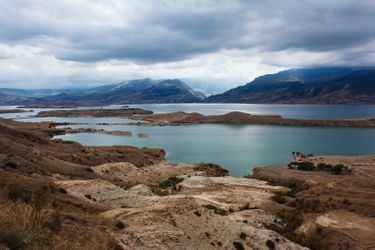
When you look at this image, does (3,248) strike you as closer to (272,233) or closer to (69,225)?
(69,225)

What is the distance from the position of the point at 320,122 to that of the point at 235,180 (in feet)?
409

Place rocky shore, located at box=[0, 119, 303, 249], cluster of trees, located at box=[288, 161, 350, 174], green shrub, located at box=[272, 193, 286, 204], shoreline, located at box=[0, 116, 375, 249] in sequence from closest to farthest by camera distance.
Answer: rocky shore, located at box=[0, 119, 303, 249] < shoreline, located at box=[0, 116, 375, 249] < green shrub, located at box=[272, 193, 286, 204] < cluster of trees, located at box=[288, 161, 350, 174]

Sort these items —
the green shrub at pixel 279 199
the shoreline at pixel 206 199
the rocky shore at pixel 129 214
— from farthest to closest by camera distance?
1. the green shrub at pixel 279 199
2. the shoreline at pixel 206 199
3. the rocky shore at pixel 129 214

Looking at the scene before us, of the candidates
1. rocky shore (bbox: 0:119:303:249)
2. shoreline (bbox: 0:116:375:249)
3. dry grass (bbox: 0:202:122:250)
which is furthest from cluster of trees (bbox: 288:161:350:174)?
dry grass (bbox: 0:202:122:250)

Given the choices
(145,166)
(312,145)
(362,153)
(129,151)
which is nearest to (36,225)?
(145,166)

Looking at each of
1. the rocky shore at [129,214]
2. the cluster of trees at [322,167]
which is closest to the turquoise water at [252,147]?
the cluster of trees at [322,167]

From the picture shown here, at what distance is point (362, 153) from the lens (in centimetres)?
8788

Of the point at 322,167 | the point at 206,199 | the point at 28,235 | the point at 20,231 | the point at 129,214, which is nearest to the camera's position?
the point at 20,231

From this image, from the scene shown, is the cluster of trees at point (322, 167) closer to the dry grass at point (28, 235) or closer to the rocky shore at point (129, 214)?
the rocky shore at point (129, 214)

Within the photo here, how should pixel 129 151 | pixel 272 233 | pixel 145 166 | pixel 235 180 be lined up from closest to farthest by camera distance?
pixel 272 233 < pixel 235 180 < pixel 145 166 < pixel 129 151

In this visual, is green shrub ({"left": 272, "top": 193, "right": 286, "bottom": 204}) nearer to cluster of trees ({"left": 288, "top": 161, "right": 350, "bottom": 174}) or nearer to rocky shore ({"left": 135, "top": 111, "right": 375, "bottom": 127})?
cluster of trees ({"left": 288, "top": 161, "right": 350, "bottom": 174})

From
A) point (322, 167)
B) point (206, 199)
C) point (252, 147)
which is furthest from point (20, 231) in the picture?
point (252, 147)

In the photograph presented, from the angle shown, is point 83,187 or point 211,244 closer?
point 211,244

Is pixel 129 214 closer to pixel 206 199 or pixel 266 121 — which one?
pixel 206 199
